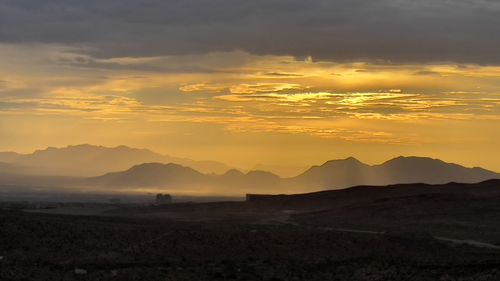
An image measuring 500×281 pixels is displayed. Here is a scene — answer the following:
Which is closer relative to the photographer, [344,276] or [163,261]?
[344,276]

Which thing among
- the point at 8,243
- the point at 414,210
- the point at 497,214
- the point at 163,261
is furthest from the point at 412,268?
the point at 414,210

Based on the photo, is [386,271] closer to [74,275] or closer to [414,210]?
[74,275]

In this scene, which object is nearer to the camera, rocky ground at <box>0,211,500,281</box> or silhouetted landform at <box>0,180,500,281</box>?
rocky ground at <box>0,211,500,281</box>

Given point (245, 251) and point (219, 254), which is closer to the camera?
point (219, 254)

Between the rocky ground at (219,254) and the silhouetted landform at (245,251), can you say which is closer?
the rocky ground at (219,254)

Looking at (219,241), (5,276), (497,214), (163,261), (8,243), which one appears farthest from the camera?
(497,214)

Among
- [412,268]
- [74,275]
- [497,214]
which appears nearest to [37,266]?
[74,275]

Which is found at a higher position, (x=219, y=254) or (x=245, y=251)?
(x=245, y=251)

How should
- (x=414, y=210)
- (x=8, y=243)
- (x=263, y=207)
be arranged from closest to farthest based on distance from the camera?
(x=8, y=243) < (x=414, y=210) < (x=263, y=207)

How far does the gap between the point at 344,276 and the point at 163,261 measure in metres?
10.3

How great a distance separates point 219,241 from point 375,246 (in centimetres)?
1028

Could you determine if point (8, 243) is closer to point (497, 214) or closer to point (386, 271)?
point (386, 271)

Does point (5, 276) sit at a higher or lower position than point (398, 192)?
lower

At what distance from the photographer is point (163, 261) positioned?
46781 mm
